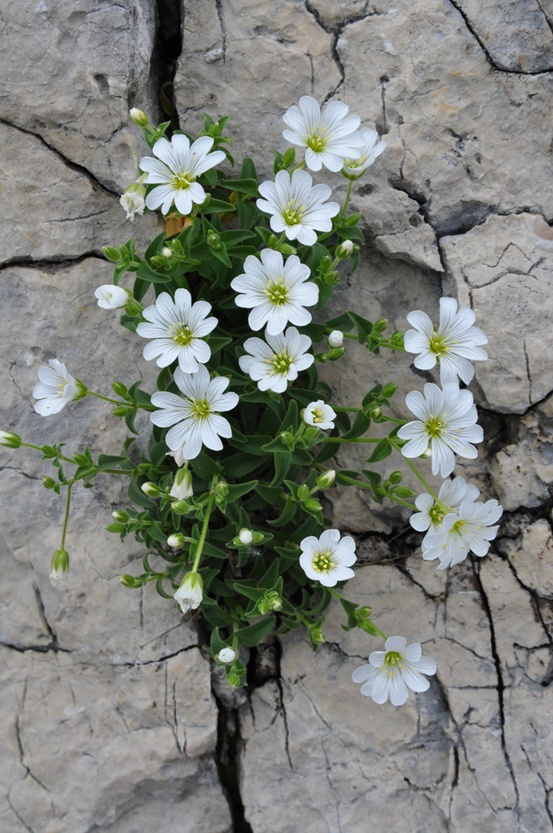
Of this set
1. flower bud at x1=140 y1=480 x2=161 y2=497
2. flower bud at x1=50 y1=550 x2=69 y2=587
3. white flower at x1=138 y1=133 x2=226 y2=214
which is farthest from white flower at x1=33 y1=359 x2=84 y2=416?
white flower at x1=138 y1=133 x2=226 y2=214

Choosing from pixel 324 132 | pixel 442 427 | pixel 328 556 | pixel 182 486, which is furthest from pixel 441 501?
pixel 324 132

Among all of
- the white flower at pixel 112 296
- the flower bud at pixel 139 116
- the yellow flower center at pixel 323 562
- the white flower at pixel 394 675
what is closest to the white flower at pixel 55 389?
the white flower at pixel 112 296

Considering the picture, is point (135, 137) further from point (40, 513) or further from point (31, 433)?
point (40, 513)

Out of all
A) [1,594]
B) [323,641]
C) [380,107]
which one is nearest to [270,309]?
[380,107]

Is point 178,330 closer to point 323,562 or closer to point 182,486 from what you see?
point 182,486

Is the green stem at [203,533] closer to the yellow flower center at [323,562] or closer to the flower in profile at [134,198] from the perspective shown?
the yellow flower center at [323,562]

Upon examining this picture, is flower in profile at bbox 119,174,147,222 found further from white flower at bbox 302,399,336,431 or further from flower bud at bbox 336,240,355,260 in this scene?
white flower at bbox 302,399,336,431
